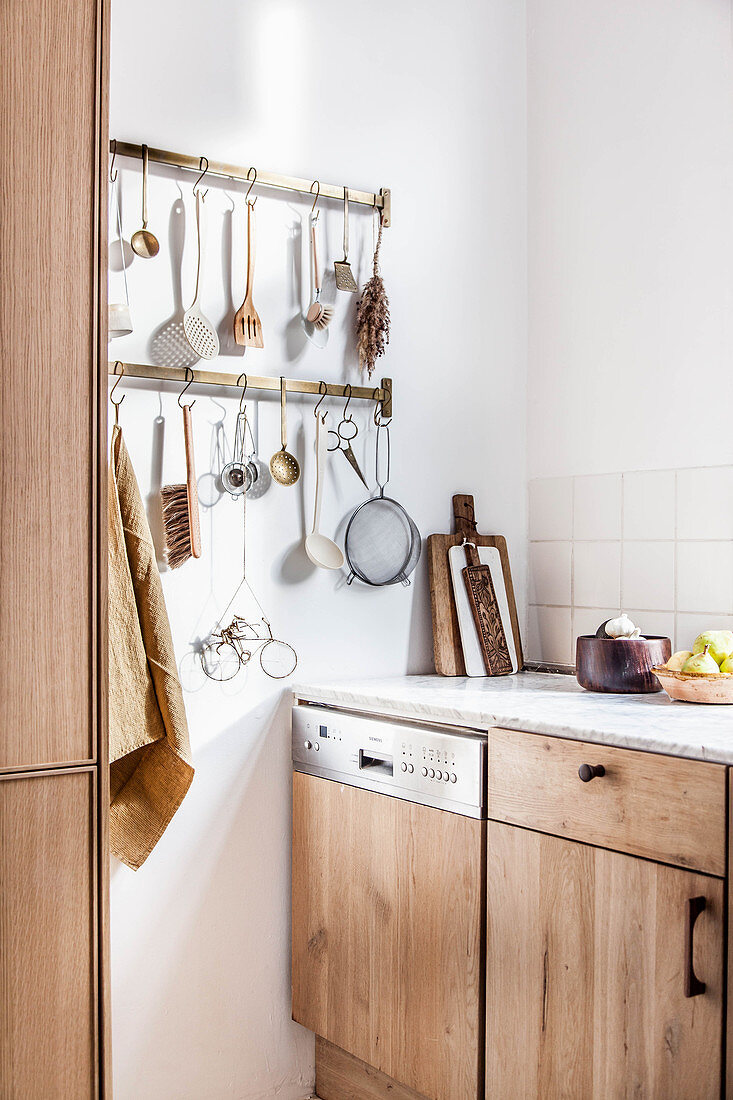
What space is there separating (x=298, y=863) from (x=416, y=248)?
1471 millimetres

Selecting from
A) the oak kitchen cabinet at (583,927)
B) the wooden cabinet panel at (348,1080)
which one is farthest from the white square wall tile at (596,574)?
the wooden cabinet panel at (348,1080)

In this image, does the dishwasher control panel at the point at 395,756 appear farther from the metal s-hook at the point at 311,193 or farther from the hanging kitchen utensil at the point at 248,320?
the metal s-hook at the point at 311,193

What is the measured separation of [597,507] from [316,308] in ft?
2.72

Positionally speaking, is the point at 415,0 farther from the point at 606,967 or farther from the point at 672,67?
the point at 606,967

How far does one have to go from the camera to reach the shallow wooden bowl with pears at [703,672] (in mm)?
1883

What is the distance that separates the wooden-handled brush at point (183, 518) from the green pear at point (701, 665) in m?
0.98

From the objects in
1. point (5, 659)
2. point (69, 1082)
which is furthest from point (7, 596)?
point (69, 1082)

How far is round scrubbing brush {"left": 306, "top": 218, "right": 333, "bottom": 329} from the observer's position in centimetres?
230

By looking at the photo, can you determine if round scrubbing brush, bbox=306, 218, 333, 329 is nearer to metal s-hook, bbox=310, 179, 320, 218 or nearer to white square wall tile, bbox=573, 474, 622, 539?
metal s-hook, bbox=310, 179, 320, 218

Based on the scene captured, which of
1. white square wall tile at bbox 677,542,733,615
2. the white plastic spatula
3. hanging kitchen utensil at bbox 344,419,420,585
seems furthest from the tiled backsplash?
the white plastic spatula

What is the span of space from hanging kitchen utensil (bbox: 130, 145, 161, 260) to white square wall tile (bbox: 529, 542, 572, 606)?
1.22m

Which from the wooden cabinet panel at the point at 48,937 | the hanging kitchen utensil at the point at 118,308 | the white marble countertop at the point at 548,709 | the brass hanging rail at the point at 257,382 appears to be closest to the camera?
the wooden cabinet panel at the point at 48,937

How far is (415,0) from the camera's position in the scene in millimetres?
2529

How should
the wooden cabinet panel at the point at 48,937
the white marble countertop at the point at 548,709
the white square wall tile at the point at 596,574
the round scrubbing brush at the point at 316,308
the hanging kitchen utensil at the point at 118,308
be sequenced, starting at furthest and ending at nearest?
1. the white square wall tile at the point at 596,574
2. the round scrubbing brush at the point at 316,308
3. the hanging kitchen utensil at the point at 118,308
4. the white marble countertop at the point at 548,709
5. the wooden cabinet panel at the point at 48,937
